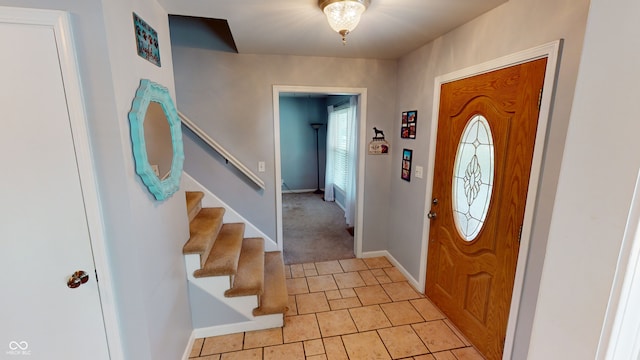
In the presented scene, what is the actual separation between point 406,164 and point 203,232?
6.57ft

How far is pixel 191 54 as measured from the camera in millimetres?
2613

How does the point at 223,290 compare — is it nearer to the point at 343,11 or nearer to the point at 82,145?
the point at 82,145

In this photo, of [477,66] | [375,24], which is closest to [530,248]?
[477,66]

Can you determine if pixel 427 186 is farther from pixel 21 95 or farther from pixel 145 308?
pixel 21 95

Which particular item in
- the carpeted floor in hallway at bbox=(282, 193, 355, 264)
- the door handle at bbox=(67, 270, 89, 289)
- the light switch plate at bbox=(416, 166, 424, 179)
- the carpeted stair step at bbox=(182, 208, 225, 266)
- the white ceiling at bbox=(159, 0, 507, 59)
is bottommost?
the carpeted floor in hallway at bbox=(282, 193, 355, 264)

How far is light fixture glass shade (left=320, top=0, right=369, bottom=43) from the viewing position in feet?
4.92

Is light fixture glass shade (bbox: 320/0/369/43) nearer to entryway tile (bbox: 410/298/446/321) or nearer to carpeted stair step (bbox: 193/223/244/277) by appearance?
carpeted stair step (bbox: 193/223/244/277)

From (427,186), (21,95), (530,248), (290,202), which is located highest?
(21,95)

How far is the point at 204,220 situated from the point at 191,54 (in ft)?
5.22

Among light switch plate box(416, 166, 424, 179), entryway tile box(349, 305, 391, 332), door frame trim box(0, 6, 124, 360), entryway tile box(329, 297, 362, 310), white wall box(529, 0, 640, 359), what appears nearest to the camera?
white wall box(529, 0, 640, 359)

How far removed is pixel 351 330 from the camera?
2.13m

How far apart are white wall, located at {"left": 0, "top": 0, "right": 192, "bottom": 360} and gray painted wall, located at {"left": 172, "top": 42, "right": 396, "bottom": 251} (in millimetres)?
1123

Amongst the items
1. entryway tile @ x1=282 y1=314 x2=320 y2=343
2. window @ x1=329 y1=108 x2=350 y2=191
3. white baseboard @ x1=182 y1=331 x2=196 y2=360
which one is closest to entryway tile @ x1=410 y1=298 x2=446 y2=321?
entryway tile @ x1=282 y1=314 x2=320 y2=343

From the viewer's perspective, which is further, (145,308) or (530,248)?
(530,248)
